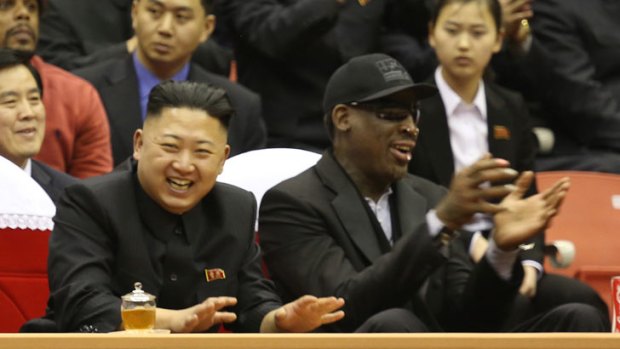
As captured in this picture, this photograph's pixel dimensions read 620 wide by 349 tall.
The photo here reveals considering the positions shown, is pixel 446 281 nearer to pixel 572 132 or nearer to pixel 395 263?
pixel 395 263

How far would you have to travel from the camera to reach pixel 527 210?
371 cm

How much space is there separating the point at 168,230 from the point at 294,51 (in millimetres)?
2127

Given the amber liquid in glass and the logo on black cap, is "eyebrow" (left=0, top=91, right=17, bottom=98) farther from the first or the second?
the amber liquid in glass

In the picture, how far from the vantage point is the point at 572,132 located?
251 inches

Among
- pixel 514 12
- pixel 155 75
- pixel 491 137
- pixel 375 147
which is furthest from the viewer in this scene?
pixel 514 12

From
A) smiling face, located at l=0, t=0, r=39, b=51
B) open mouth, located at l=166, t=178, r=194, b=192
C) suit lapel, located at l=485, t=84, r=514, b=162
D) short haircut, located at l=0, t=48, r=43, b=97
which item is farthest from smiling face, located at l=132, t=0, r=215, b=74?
open mouth, located at l=166, t=178, r=194, b=192

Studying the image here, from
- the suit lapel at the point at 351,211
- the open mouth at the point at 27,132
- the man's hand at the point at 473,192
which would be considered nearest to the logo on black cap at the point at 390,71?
the suit lapel at the point at 351,211

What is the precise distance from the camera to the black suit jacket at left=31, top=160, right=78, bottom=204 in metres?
4.63

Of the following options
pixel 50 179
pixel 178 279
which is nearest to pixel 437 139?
pixel 50 179

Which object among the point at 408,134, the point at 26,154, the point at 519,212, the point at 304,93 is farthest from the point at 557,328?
the point at 304,93

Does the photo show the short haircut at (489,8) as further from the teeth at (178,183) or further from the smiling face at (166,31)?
the teeth at (178,183)

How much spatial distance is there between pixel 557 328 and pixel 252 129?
6.25 ft

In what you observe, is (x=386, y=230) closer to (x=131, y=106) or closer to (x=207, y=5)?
(x=131, y=106)

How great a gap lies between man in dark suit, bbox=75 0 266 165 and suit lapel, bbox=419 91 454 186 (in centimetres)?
64
